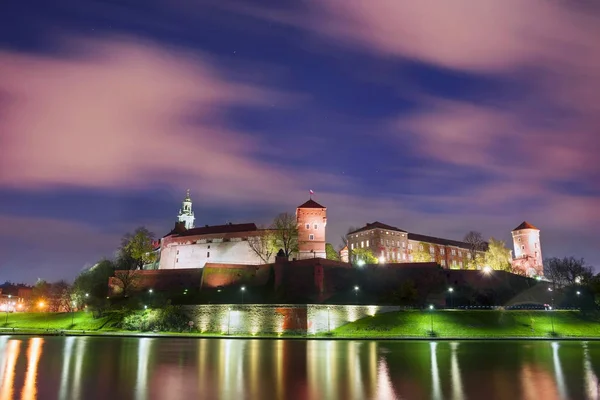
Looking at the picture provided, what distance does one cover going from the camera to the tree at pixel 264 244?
59625mm

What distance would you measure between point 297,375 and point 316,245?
44.8 metres

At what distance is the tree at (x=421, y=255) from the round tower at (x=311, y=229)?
23.9 m

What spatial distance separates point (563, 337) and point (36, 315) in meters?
54.2

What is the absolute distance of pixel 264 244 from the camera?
6097 cm

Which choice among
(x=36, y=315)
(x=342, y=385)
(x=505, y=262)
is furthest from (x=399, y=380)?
(x=505, y=262)

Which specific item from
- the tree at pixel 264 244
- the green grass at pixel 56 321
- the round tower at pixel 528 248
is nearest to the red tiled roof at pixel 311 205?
the tree at pixel 264 244

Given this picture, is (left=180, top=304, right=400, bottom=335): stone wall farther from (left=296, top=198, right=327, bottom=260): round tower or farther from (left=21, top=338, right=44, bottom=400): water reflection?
(left=296, top=198, right=327, bottom=260): round tower

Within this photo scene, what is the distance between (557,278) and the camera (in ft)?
219

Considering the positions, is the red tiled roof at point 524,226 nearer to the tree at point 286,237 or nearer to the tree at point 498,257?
the tree at point 498,257

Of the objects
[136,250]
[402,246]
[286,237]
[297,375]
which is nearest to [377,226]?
[402,246]

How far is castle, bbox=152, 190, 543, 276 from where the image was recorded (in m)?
60.8

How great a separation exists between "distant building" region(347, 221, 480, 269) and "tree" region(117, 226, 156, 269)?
3273cm

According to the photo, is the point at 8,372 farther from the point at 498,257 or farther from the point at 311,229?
the point at 498,257

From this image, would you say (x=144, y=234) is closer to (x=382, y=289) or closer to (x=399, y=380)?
(x=382, y=289)
